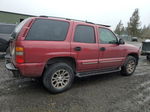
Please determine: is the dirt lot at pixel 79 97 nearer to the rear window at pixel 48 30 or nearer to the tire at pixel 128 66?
the tire at pixel 128 66

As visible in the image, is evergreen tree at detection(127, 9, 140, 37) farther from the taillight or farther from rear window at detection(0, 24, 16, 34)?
the taillight

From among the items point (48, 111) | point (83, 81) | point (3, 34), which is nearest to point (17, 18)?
point (3, 34)

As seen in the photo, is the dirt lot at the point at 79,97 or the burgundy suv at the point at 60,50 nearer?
the dirt lot at the point at 79,97

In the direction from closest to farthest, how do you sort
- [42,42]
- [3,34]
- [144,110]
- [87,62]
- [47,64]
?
[144,110] → [42,42] → [47,64] → [87,62] → [3,34]

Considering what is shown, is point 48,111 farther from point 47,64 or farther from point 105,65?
point 105,65

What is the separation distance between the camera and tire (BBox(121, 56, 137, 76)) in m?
4.91

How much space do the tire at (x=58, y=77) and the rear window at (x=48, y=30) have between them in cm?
69

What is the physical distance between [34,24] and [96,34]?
183 centimetres

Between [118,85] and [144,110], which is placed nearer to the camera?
[144,110]

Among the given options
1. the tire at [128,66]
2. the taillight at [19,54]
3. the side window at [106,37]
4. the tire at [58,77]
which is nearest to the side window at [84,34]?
the side window at [106,37]

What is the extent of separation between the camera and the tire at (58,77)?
3129 millimetres

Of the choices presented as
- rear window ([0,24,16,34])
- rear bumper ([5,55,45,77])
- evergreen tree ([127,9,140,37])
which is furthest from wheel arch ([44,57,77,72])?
evergreen tree ([127,9,140,37])

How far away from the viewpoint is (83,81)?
4273 mm

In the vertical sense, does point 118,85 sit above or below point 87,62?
below
